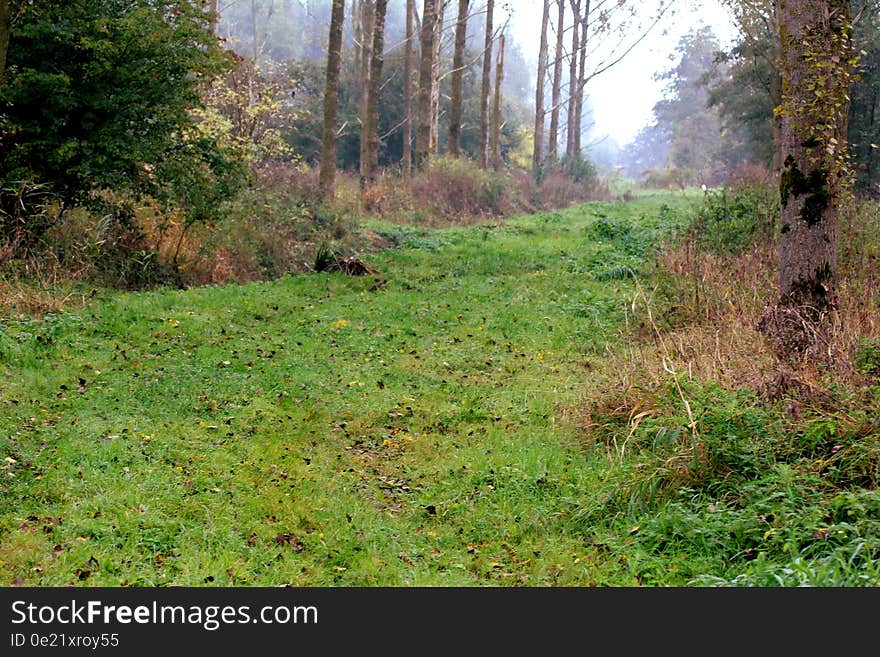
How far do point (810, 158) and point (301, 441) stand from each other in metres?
5.10

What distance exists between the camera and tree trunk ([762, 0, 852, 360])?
673cm

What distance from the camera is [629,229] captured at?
18.4m

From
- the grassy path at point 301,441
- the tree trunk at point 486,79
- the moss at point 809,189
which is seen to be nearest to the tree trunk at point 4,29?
the grassy path at point 301,441

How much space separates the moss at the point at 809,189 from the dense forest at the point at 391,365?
0.08 feet

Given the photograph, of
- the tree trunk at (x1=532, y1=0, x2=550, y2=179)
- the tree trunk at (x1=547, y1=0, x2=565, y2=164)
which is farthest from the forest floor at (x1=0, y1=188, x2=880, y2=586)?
the tree trunk at (x1=547, y1=0, x2=565, y2=164)

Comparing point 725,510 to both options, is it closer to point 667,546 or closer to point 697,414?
point 667,546

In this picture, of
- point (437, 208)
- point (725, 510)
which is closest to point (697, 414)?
point (725, 510)

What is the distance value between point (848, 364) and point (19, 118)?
10.9m

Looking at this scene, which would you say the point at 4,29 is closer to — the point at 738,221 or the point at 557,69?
the point at 738,221

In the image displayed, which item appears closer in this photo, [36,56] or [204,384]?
[204,384]

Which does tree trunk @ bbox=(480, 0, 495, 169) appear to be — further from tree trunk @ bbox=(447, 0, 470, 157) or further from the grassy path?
the grassy path

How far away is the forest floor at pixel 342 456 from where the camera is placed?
15.2 ft

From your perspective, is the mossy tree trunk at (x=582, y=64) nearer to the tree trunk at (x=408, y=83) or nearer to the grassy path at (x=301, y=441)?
the tree trunk at (x=408, y=83)

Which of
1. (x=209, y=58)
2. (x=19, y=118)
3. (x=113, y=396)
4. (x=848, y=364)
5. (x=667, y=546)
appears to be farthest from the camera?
(x=209, y=58)
